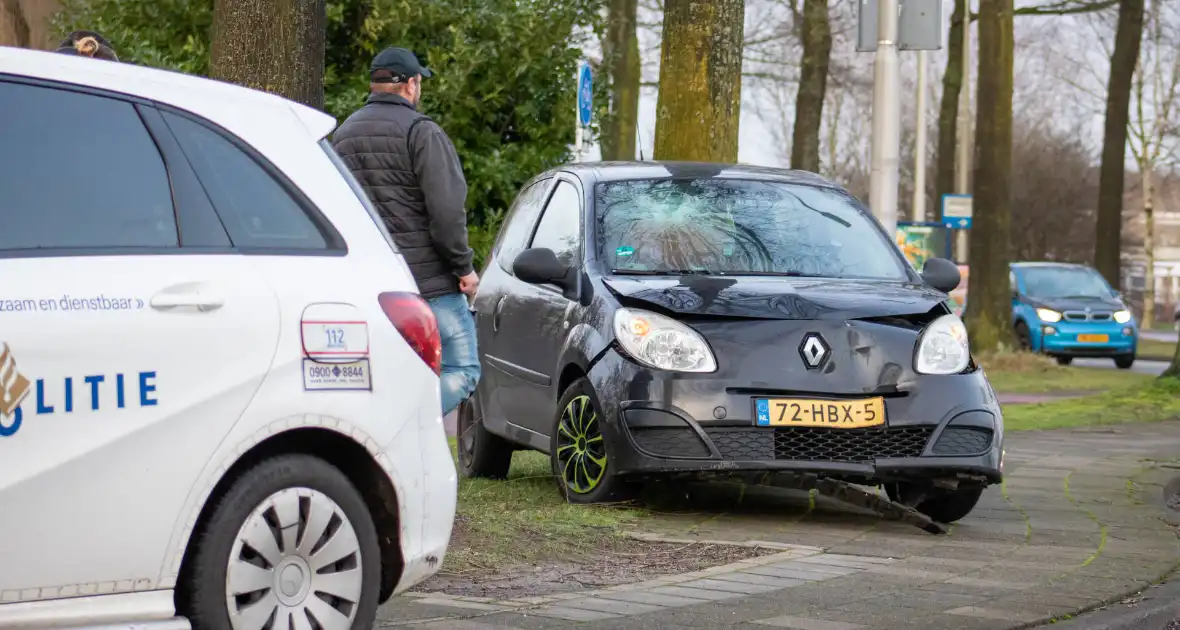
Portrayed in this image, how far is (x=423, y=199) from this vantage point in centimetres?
795

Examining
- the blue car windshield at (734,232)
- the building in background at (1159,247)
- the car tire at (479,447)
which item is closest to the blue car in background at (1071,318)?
the car tire at (479,447)

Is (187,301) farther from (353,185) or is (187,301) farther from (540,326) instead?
(540,326)

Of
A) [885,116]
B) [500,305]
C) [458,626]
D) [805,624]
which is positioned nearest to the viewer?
[458,626]

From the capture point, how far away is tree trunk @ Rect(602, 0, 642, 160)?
98.4 ft

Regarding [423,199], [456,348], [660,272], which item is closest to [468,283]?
[456,348]

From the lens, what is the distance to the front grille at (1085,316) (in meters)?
28.7

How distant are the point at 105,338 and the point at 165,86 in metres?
0.76

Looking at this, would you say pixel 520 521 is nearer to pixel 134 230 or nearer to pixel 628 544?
pixel 628 544

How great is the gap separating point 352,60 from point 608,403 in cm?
706

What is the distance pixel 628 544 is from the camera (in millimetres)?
7637

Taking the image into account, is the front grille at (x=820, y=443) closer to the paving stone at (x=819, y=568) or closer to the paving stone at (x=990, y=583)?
the paving stone at (x=819, y=568)

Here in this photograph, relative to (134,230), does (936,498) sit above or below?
below

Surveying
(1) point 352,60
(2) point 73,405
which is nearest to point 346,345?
(2) point 73,405

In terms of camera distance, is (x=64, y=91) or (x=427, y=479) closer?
(x=64, y=91)
